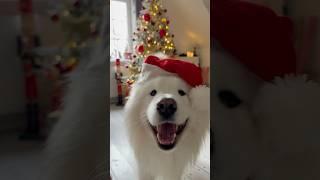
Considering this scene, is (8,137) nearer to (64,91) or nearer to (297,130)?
(64,91)

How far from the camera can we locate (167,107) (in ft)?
3.28

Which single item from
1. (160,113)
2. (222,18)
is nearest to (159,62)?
(160,113)

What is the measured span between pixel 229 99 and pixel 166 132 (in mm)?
694

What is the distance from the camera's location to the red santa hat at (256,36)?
360 mm

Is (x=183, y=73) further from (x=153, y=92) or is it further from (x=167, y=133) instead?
(x=167, y=133)

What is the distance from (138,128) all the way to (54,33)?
843mm

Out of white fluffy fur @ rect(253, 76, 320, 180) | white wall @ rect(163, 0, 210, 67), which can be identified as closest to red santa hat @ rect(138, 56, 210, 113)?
white fluffy fur @ rect(253, 76, 320, 180)

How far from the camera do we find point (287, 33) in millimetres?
364

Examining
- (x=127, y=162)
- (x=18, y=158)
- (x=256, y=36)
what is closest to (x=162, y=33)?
(x=127, y=162)

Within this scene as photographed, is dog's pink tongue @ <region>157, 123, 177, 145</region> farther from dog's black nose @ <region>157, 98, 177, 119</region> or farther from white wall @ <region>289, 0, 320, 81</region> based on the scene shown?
white wall @ <region>289, 0, 320, 81</region>

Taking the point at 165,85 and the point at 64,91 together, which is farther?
the point at 165,85

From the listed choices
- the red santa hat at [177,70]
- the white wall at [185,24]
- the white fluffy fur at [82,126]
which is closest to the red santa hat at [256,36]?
the white fluffy fur at [82,126]

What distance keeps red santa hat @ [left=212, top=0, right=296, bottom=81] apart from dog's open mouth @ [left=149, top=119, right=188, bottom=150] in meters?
0.69

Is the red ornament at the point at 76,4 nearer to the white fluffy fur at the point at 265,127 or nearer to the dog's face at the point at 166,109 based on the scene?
the white fluffy fur at the point at 265,127
